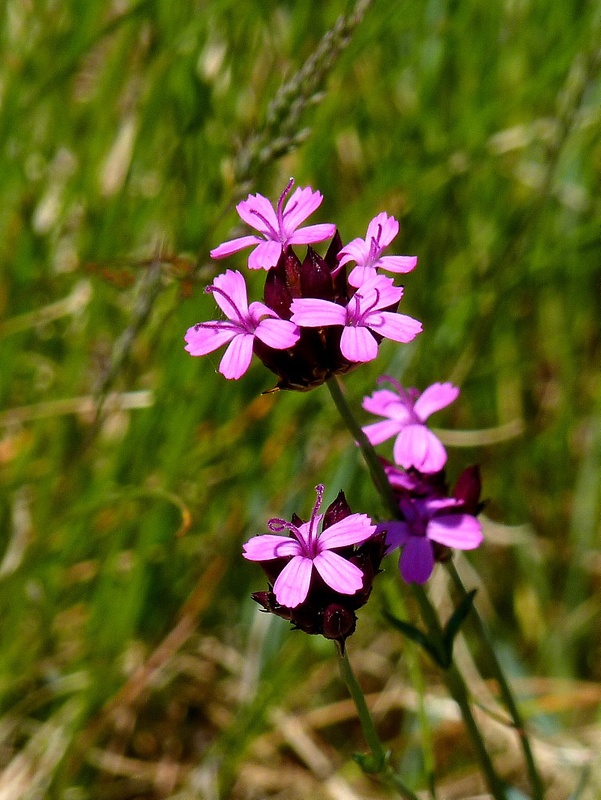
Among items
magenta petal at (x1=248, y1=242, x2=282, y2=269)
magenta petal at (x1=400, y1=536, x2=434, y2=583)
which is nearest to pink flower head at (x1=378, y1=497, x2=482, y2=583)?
magenta petal at (x1=400, y1=536, x2=434, y2=583)

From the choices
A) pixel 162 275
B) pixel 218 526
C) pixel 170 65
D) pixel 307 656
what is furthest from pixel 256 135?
pixel 307 656

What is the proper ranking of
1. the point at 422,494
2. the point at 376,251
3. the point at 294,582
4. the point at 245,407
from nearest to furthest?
the point at 294,582, the point at 376,251, the point at 422,494, the point at 245,407

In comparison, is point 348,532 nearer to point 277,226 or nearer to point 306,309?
point 306,309

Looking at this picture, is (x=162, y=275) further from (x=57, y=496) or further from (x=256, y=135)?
(x=57, y=496)

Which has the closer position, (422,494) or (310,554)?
(310,554)

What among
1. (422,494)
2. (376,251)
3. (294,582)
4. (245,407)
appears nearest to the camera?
(294,582)

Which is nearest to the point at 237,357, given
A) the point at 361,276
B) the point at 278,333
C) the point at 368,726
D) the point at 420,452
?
the point at 278,333

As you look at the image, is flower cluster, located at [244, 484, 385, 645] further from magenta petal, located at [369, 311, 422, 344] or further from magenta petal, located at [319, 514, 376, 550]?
magenta petal, located at [369, 311, 422, 344]

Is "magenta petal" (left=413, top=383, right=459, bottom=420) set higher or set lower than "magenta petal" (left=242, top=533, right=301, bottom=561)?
higher
